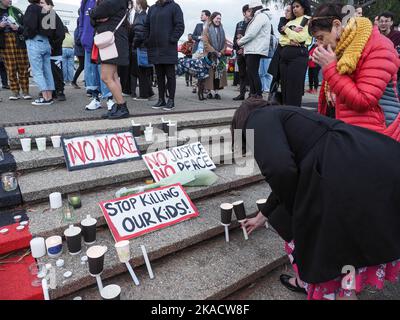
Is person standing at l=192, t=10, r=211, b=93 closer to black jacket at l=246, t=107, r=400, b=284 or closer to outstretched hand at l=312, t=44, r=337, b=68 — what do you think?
outstretched hand at l=312, t=44, r=337, b=68

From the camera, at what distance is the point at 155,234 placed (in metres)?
2.37

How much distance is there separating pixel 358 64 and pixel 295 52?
2420 millimetres

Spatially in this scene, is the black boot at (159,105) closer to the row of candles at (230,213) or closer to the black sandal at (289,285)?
the row of candles at (230,213)

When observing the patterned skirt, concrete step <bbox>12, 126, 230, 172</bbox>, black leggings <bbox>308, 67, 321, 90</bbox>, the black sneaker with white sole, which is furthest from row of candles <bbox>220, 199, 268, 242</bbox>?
black leggings <bbox>308, 67, 321, 90</bbox>

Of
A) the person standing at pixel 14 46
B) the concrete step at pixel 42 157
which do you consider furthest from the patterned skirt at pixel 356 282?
the person standing at pixel 14 46

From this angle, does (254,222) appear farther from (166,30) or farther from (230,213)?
(166,30)

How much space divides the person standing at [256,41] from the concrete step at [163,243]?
9.52 feet

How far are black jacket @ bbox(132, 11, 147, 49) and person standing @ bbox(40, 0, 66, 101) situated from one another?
46.3 inches

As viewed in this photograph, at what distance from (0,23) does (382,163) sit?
584cm

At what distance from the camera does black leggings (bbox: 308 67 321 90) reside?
30.1ft

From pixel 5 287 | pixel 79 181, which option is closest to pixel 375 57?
pixel 79 181

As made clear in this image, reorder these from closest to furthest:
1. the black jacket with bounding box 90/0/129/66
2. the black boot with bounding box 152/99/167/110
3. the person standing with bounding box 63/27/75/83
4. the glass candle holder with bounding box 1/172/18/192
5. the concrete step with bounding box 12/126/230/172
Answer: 1. the glass candle holder with bounding box 1/172/18/192
2. the concrete step with bounding box 12/126/230/172
3. the black jacket with bounding box 90/0/129/66
4. the black boot with bounding box 152/99/167/110
5. the person standing with bounding box 63/27/75/83

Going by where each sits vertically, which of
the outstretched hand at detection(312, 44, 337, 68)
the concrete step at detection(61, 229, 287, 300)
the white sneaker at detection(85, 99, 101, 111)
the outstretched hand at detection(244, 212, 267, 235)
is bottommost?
the concrete step at detection(61, 229, 287, 300)

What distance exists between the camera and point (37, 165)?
279 cm
